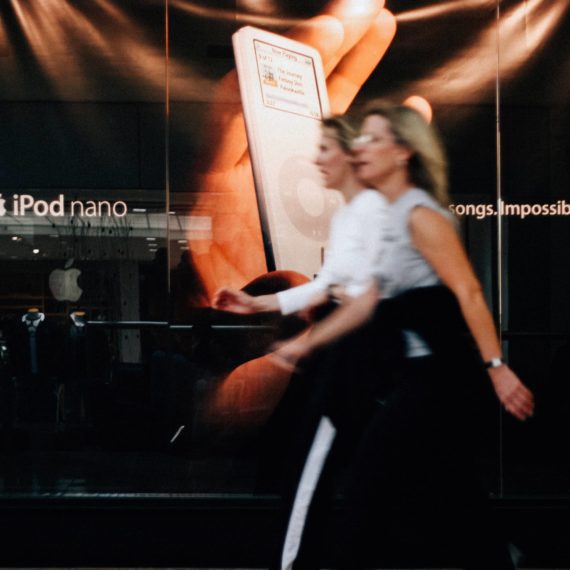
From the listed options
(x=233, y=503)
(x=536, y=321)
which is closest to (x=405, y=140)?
(x=536, y=321)

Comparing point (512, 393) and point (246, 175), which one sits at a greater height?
point (246, 175)

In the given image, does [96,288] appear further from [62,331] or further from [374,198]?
[374,198]

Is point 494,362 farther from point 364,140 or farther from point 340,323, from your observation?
point 364,140

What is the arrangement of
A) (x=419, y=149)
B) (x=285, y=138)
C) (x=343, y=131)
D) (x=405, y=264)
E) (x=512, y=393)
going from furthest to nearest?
(x=285, y=138)
(x=343, y=131)
(x=419, y=149)
(x=405, y=264)
(x=512, y=393)

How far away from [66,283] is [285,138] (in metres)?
1.37

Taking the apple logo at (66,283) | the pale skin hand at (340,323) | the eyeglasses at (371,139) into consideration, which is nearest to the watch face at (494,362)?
the pale skin hand at (340,323)

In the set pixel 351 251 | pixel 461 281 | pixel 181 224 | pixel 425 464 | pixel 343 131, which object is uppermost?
pixel 343 131

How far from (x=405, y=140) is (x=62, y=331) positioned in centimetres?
252

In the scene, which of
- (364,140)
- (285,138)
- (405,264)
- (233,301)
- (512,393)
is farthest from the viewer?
(285,138)

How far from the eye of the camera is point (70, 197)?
509cm

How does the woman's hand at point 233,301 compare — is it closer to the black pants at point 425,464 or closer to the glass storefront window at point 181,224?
the black pants at point 425,464

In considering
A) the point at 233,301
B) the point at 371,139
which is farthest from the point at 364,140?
the point at 233,301

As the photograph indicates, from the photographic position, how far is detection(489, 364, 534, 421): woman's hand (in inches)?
115

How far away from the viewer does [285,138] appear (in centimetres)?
502
